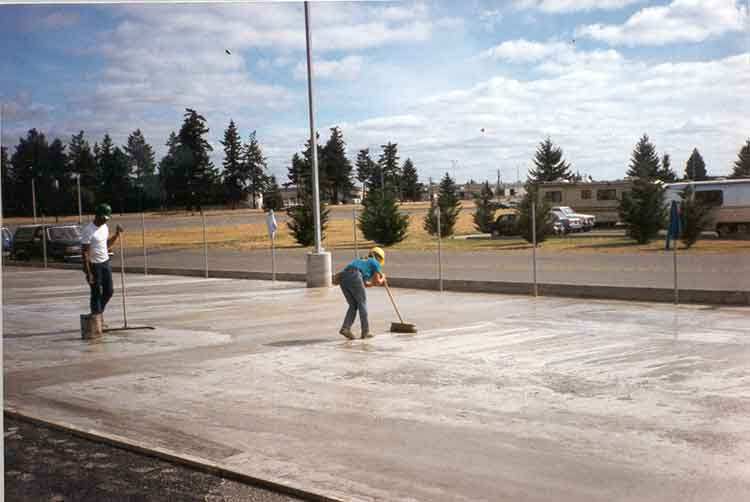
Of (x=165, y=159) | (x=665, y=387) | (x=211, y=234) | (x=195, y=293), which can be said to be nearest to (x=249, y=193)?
(x=211, y=234)

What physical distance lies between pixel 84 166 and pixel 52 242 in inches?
378

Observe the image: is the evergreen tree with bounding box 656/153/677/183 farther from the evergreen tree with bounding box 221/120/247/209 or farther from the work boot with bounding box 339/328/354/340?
the work boot with bounding box 339/328/354/340

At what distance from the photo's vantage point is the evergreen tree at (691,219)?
28469 mm

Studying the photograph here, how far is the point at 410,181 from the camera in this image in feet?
238

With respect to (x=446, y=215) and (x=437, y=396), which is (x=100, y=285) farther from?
(x=446, y=215)

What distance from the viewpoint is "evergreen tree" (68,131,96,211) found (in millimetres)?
26031

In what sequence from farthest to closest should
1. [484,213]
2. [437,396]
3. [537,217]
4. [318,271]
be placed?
[484,213]
[537,217]
[318,271]
[437,396]

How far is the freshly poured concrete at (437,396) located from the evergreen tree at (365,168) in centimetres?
5076

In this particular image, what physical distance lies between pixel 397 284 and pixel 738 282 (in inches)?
289

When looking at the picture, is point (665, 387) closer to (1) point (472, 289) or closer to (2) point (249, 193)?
(1) point (472, 289)

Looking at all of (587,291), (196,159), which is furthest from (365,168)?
(587,291)

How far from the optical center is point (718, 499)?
516 cm

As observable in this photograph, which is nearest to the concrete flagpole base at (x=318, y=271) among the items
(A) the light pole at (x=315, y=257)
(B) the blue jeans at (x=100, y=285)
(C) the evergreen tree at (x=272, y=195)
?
(A) the light pole at (x=315, y=257)

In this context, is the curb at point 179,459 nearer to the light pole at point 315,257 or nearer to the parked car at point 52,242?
the light pole at point 315,257
